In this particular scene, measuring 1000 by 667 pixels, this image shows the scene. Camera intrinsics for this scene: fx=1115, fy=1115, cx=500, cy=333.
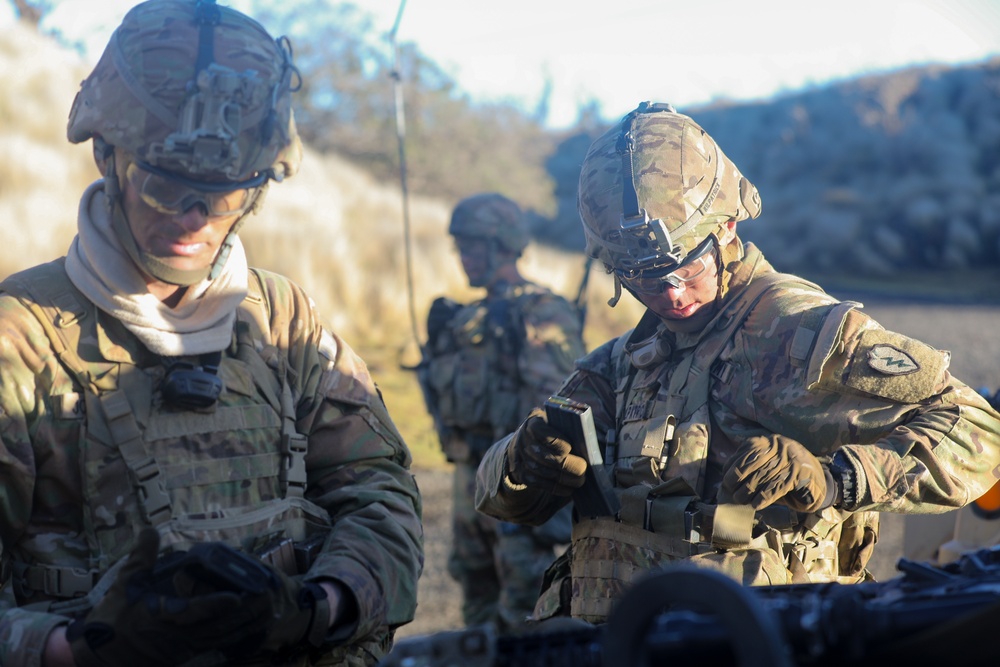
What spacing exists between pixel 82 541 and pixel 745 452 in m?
1.80

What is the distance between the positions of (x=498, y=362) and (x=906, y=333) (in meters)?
13.0

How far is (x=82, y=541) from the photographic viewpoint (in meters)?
2.98

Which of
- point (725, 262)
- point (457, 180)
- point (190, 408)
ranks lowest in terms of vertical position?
point (190, 408)

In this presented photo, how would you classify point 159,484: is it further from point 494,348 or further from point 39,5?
point 39,5

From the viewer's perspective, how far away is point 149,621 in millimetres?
2584

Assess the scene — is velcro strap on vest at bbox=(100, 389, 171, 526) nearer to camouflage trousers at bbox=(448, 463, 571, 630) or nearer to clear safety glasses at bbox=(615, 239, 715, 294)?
clear safety glasses at bbox=(615, 239, 715, 294)

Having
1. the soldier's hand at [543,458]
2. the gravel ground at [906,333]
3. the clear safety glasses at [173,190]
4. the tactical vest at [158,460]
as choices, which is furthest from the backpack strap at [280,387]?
the gravel ground at [906,333]

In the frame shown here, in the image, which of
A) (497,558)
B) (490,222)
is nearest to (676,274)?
(497,558)

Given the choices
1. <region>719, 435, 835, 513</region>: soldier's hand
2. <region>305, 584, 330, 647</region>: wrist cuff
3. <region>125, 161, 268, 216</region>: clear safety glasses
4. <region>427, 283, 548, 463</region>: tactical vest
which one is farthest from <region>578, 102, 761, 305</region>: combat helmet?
<region>427, 283, 548, 463</region>: tactical vest

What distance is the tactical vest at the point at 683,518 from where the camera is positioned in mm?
3369

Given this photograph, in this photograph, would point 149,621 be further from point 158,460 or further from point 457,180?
point 457,180

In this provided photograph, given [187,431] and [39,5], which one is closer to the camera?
[187,431]

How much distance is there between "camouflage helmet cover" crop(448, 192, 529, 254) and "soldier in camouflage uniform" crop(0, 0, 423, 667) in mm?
4986

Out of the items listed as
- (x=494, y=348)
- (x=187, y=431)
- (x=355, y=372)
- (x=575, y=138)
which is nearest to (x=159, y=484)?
(x=187, y=431)
